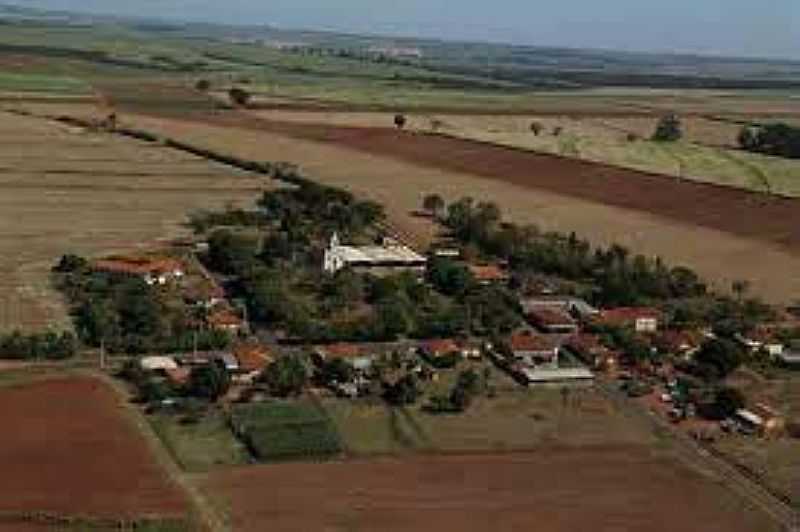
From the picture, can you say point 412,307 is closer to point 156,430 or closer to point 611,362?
point 611,362

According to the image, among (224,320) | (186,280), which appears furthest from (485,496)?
(186,280)

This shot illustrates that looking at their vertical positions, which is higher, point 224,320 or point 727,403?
point 727,403

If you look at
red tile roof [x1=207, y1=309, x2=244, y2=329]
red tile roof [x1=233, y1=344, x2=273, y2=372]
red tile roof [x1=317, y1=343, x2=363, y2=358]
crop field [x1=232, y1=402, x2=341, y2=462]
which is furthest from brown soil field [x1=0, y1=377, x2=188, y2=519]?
red tile roof [x1=317, y1=343, x2=363, y2=358]

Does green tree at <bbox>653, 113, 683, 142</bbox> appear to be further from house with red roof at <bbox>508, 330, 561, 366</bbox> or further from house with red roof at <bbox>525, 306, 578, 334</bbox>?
house with red roof at <bbox>508, 330, 561, 366</bbox>

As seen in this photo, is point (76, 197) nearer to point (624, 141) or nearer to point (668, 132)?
point (624, 141)

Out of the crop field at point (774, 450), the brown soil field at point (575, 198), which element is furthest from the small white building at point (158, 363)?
the brown soil field at point (575, 198)

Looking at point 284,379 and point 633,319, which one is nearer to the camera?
point 284,379
